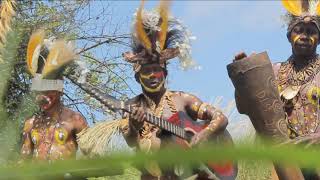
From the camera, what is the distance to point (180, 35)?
4293 millimetres

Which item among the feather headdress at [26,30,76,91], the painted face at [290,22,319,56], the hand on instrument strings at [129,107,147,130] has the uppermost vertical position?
the painted face at [290,22,319,56]

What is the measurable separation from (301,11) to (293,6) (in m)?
0.06

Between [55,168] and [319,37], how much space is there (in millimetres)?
3595

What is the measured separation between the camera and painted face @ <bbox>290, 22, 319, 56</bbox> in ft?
12.6

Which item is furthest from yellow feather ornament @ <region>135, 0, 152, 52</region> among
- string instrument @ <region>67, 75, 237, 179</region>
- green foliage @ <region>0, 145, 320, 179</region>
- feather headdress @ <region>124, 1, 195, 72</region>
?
green foliage @ <region>0, 145, 320, 179</region>

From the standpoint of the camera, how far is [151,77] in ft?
13.4

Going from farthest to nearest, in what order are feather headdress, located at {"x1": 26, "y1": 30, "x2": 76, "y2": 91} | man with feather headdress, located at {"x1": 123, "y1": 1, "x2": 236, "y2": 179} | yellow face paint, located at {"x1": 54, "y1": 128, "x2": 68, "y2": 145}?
yellow face paint, located at {"x1": 54, "y1": 128, "x2": 68, "y2": 145}, man with feather headdress, located at {"x1": 123, "y1": 1, "x2": 236, "y2": 179}, feather headdress, located at {"x1": 26, "y1": 30, "x2": 76, "y2": 91}

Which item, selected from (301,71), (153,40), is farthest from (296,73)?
(153,40)

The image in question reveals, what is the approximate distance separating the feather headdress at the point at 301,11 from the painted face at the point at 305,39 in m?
0.03

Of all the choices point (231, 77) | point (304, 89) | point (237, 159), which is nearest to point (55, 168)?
point (237, 159)

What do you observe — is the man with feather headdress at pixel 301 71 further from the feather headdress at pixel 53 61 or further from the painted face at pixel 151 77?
the feather headdress at pixel 53 61

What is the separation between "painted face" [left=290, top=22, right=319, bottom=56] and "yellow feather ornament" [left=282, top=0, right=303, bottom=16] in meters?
0.08

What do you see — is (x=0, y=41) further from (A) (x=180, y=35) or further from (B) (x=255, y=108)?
(A) (x=180, y=35)

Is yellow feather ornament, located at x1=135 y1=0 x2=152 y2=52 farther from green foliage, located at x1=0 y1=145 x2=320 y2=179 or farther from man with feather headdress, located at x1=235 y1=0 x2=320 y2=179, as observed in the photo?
green foliage, located at x1=0 y1=145 x2=320 y2=179
